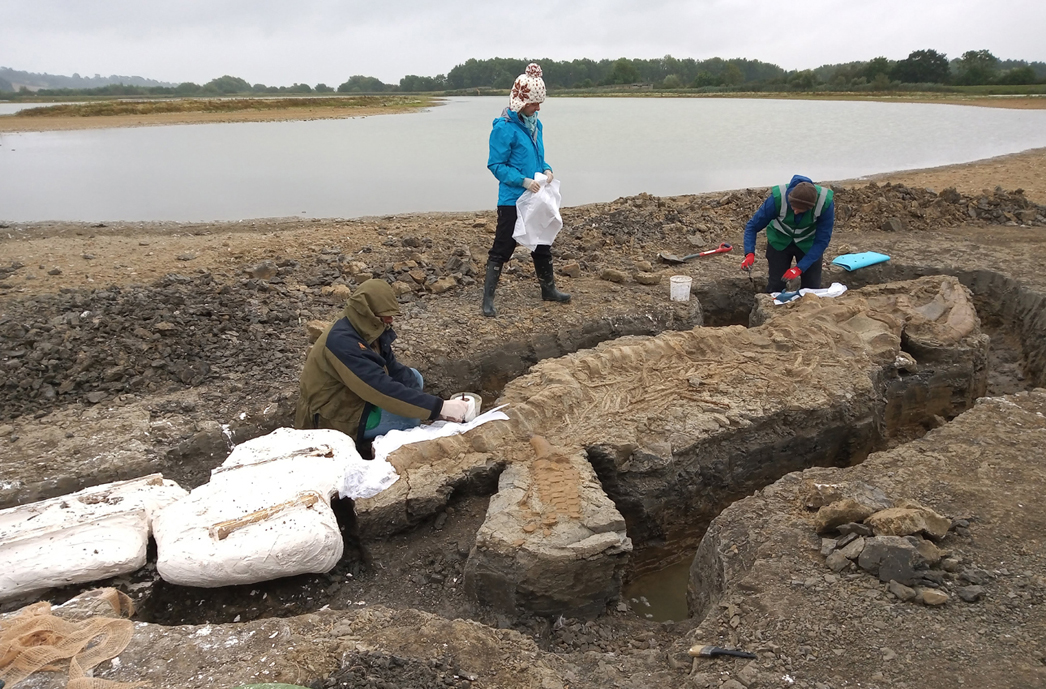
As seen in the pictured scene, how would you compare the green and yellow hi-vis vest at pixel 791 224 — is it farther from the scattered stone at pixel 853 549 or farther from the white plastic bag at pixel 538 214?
the scattered stone at pixel 853 549

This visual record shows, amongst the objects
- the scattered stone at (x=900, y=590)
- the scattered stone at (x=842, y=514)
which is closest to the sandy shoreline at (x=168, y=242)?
the scattered stone at (x=842, y=514)

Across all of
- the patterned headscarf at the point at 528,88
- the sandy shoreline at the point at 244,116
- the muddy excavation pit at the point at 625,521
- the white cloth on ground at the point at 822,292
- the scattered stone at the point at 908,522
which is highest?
the sandy shoreline at the point at 244,116

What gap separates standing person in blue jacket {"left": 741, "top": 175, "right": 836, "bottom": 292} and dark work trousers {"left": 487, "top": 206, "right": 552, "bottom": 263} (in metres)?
2.12

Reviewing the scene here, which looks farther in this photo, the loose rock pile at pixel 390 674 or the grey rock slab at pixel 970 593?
the grey rock slab at pixel 970 593

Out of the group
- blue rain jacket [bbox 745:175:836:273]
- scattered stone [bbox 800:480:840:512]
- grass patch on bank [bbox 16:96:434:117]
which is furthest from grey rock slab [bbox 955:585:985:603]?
grass patch on bank [bbox 16:96:434:117]

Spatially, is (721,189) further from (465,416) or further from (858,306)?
(465,416)

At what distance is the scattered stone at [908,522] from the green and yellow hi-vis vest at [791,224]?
3377 millimetres

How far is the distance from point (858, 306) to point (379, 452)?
4160mm

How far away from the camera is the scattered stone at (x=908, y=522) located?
9.52 ft

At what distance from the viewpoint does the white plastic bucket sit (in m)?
6.11

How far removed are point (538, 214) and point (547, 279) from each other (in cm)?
83

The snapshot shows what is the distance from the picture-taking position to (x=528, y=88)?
195 inches

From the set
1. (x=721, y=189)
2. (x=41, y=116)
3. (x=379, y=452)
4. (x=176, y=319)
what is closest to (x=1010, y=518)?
(x=379, y=452)

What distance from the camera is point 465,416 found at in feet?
13.2
